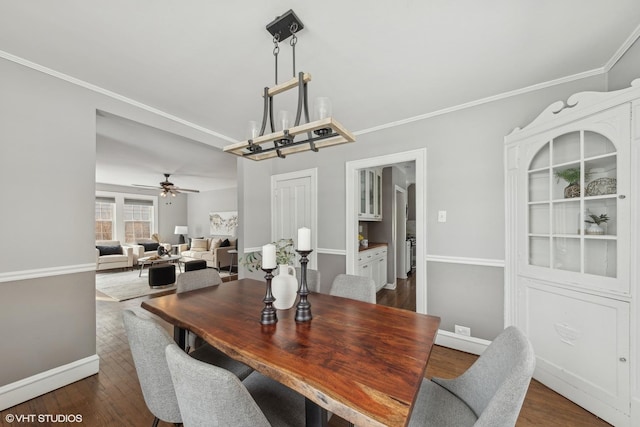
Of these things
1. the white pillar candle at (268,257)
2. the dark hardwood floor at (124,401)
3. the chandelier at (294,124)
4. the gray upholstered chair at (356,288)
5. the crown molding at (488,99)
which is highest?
the crown molding at (488,99)

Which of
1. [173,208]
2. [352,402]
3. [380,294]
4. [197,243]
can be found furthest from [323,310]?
[173,208]

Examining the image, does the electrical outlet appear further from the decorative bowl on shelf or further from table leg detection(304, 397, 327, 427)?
table leg detection(304, 397, 327, 427)

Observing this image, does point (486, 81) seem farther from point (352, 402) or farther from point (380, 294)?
point (380, 294)

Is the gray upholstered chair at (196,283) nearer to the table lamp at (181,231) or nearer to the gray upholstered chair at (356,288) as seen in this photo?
the gray upholstered chair at (356,288)

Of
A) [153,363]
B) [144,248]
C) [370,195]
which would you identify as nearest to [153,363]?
[153,363]

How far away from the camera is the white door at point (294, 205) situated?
3545mm

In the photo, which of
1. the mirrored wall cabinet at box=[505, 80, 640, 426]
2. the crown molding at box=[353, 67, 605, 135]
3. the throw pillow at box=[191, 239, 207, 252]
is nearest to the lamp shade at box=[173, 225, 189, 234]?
the throw pillow at box=[191, 239, 207, 252]

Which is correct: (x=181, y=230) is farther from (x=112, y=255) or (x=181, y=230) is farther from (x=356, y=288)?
(x=356, y=288)

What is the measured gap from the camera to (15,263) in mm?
1795

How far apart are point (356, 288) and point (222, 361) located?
3.31ft

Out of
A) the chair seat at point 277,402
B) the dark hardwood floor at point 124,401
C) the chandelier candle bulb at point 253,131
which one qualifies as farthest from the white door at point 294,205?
the chair seat at point 277,402

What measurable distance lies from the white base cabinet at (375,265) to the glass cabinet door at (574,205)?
185cm

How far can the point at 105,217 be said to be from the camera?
7.26 meters

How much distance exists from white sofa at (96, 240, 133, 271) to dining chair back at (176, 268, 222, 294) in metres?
5.89
